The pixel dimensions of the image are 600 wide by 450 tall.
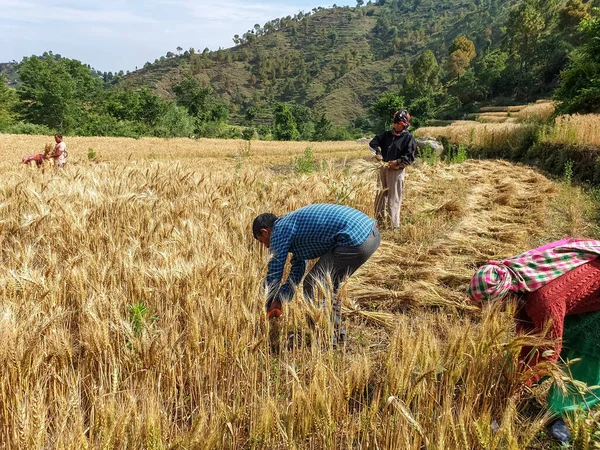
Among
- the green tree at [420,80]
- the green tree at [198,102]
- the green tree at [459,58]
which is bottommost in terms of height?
the green tree at [198,102]

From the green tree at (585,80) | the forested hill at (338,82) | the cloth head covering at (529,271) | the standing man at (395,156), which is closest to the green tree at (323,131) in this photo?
the forested hill at (338,82)

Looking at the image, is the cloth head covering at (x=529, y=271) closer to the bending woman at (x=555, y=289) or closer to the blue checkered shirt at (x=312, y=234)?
the bending woman at (x=555, y=289)

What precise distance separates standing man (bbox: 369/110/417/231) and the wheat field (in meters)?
1.14

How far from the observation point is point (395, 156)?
214 inches

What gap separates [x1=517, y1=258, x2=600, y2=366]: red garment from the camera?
1.87 m

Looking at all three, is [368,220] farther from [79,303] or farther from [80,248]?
Result: [80,248]

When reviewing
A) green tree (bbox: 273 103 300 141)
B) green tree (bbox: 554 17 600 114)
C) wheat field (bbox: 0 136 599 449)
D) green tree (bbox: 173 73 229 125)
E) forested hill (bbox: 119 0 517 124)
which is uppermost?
forested hill (bbox: 119 0 517 124)

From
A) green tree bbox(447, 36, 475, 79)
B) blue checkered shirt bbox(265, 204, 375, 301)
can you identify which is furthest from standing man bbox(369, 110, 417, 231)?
green tree bbox(447, 36, 475, 79)

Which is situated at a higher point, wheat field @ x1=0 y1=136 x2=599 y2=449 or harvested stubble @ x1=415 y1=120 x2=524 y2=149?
harvested stubble @ x1=415 y1=120 x2=524 y2=149

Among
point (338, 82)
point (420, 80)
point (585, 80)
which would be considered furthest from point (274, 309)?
point (338, 82)

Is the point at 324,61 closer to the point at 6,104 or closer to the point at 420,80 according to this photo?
the point at 420,80

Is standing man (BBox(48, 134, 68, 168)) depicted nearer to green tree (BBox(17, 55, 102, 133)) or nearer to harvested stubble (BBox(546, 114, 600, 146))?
harvested stubble (BBox(546, 114, 600, 146))

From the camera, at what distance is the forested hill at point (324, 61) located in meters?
112

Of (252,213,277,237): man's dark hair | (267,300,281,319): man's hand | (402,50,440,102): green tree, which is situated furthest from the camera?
(402,50,440,102): green tree
